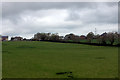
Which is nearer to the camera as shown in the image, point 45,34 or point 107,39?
point 107,39

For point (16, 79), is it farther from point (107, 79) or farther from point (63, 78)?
point (107, 79)

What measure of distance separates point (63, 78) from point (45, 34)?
79.4m

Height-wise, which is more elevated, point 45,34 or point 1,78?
point 45,34

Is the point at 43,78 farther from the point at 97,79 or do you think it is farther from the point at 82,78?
the point at 97,79

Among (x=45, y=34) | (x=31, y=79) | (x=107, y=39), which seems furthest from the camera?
(x=45, y=34)

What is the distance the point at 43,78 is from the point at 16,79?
5.10 feet

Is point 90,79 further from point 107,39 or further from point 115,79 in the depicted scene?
point 107,39

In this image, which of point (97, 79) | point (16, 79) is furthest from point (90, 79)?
point (16, 79)

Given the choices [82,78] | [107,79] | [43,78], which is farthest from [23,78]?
[107,79]

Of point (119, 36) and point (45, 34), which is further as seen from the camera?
point (45, 34)

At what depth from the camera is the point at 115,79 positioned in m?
9.13

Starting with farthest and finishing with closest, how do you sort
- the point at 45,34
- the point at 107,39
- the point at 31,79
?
the point at 45,34
the point at 107,39
the point at 31,79

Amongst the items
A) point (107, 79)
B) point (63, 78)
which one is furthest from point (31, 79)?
point (107, 79)

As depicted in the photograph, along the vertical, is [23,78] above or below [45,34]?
below
